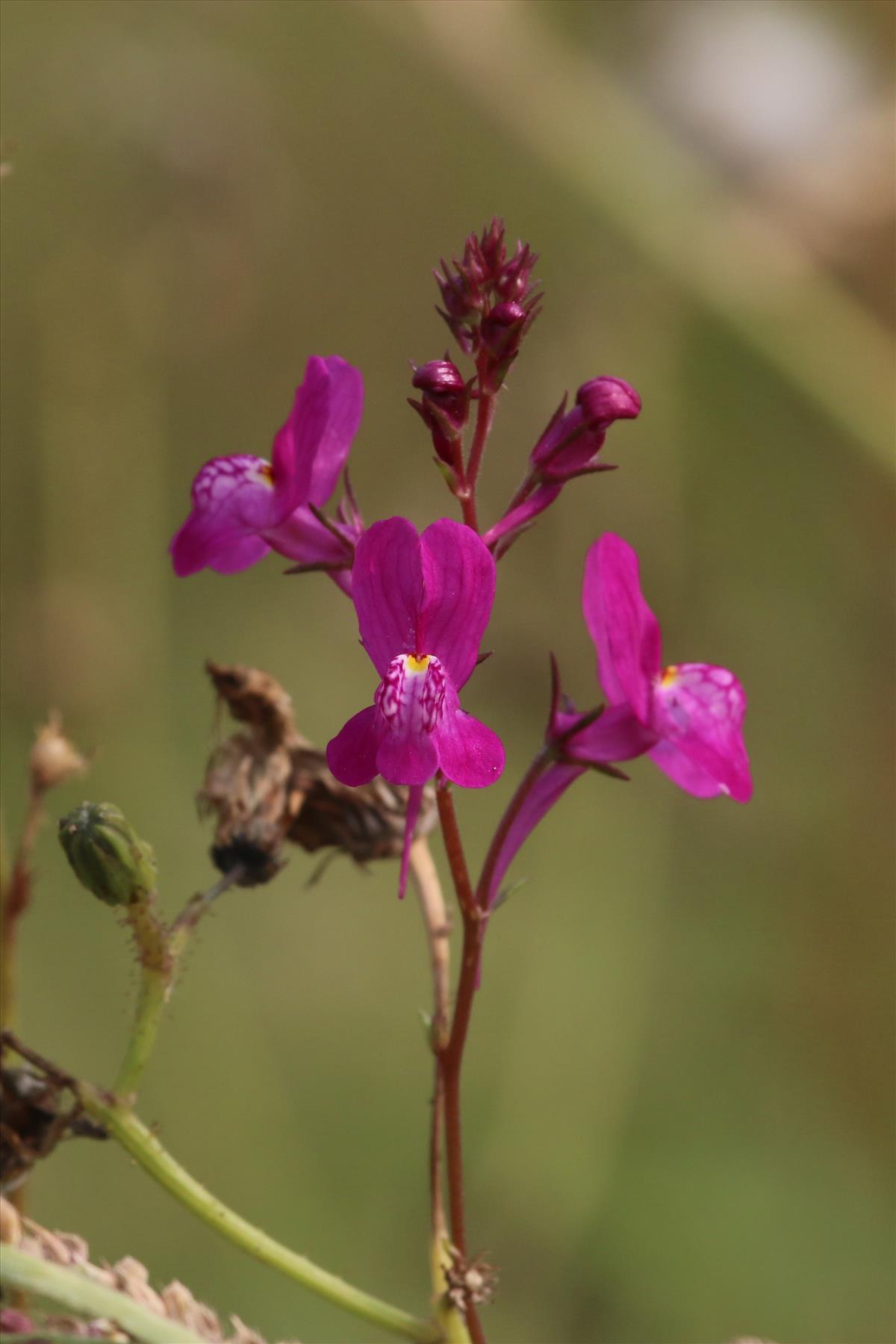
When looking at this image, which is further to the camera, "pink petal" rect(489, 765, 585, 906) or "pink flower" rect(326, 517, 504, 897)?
"pink petal" rect(489, 765, 585, 906)

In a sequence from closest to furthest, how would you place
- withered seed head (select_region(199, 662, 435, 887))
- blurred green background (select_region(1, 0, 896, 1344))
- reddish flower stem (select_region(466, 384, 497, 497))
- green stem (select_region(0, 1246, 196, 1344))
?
green stem (select_region(0, 1246, 196, 1344)), reddish flower stem (select_region(466, 384, 497, 497)), withered seed head (select_region(199, 662, 435, 887)), blurred green background (select_region(1, 0, 896, 1344))

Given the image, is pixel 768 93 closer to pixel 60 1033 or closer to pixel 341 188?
pixel 341 188

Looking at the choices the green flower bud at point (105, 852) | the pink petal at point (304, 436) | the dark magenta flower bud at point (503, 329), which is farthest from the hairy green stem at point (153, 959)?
the dark magenta flower bud at point (503, 329)

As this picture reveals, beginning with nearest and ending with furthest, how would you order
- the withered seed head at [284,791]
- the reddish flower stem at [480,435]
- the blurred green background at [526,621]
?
the reddish flower stem at [480,435] → the withered seed head at [284,791] → the blurred green background at [526,621]

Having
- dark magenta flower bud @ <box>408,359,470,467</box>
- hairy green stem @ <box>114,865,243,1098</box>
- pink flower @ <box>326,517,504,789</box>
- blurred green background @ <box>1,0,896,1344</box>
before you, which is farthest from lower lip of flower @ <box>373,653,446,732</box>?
blurred green background @ <box>1,0,896,1344</box>

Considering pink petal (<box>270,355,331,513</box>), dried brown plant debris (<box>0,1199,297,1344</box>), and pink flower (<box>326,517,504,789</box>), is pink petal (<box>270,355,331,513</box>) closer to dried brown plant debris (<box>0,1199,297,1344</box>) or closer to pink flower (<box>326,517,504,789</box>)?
pink flower (<box>326,517,504,789</box>)

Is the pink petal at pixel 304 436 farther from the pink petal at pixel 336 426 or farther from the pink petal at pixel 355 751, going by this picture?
the pink petal at pixel 355 751
